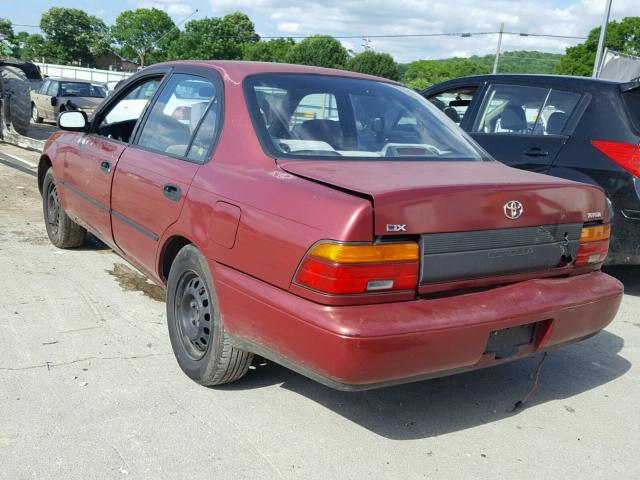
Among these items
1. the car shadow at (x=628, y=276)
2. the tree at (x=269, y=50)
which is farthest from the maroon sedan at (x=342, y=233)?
the tree at (x=269, y=50)

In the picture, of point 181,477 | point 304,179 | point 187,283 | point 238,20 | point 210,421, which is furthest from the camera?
point 238,20

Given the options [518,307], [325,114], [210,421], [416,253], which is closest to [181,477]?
[210,421]

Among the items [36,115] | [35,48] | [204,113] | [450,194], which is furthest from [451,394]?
[35,48]

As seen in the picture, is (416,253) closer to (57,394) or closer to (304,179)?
(304,179)

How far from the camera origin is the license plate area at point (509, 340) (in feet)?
9.63

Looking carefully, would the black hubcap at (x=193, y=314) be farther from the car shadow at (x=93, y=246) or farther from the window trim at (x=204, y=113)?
the car shadow at (x=93, y=246)

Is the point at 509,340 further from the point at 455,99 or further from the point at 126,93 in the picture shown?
the point at 455,99

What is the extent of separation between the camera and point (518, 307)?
2.93 metres

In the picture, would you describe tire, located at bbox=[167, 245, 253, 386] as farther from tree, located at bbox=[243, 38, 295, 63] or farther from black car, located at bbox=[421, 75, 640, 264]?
tree, located at bbox=[243, 38, 295, 63]

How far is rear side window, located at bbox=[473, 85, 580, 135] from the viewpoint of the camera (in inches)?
223

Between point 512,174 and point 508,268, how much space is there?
537 mm

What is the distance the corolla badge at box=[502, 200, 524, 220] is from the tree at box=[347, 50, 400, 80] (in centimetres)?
8311

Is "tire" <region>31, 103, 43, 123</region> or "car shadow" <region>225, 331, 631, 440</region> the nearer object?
"car shadow" <region>225, 331, 631, 440</region>

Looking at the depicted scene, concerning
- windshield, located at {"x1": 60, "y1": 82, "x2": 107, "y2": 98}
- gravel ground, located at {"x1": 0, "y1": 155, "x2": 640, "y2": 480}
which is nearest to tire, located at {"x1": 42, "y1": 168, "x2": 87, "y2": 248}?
gravel ground, located at {"x1": 0, "y1": 155, "x2": 640, "y2": 480}
